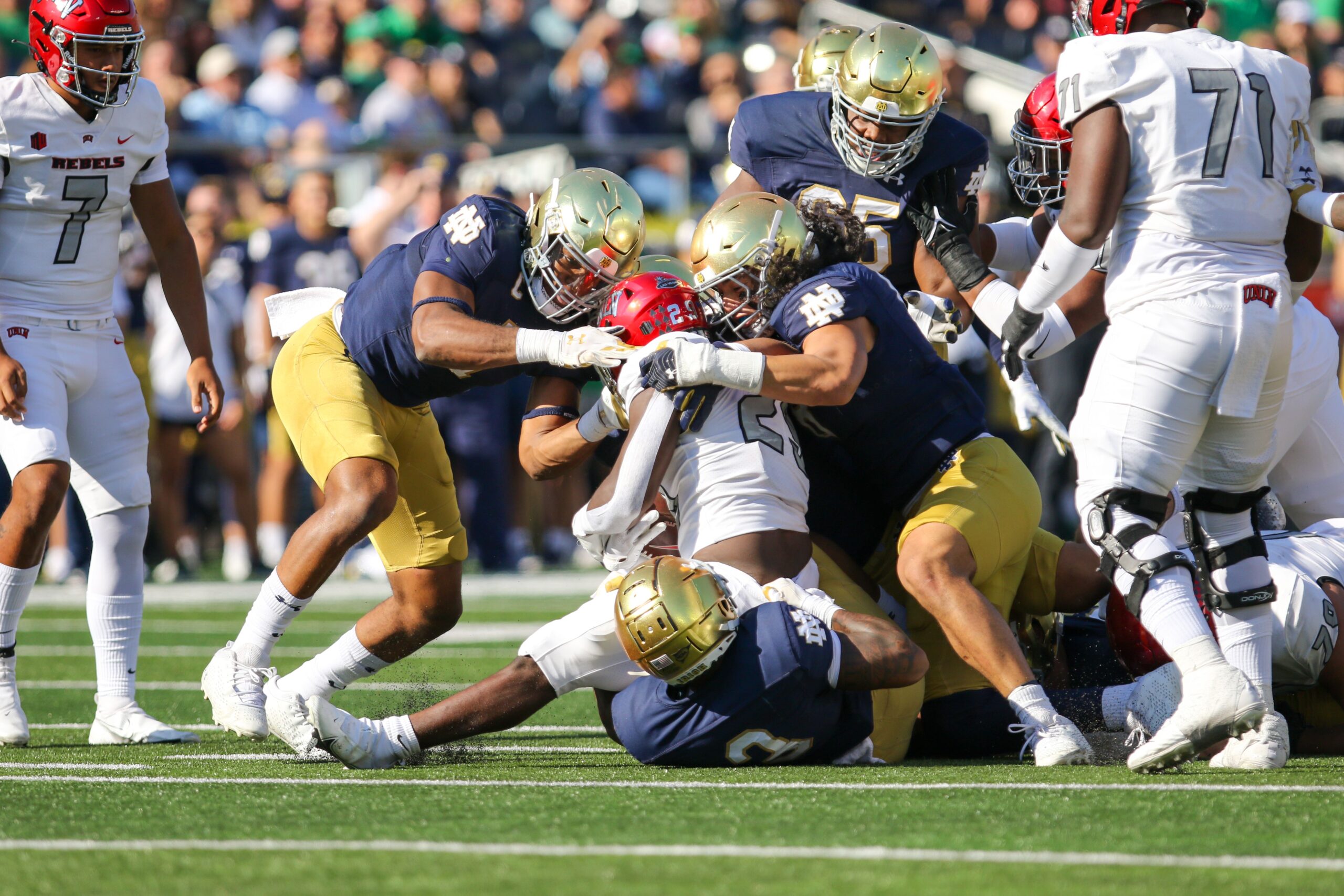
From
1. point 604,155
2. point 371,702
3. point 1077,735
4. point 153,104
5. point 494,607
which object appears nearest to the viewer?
point 1077,735

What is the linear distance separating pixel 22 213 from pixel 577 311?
5.35ft

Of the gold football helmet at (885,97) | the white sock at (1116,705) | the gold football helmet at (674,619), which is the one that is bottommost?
the white sock at (1116,705)

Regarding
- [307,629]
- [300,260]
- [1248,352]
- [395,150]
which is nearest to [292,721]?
[1248,352]

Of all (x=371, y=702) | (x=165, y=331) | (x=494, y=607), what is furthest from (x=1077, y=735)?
(x=165, y=331)

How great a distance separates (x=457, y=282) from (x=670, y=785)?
163 cm

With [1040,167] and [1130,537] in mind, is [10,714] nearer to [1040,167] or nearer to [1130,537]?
[1130,537]

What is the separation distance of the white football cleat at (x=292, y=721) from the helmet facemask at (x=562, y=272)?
1.30 meters

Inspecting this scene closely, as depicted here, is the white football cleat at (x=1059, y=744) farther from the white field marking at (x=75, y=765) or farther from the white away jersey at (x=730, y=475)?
the white field marking at (x=75, y=765)

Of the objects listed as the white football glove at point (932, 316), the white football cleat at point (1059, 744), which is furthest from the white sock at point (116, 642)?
the white football cleat at point (1059, 744)

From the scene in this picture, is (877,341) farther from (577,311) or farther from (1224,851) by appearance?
(1224,851)

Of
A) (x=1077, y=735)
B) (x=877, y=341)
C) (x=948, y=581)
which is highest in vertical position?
(x=877, y=341)

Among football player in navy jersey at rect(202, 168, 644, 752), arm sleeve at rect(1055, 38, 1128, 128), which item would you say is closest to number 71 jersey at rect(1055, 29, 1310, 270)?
arm sleeve at rect(1055, 38, 1128, 128)

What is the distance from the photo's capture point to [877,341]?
4270 mm

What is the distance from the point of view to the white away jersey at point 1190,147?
374 cm
